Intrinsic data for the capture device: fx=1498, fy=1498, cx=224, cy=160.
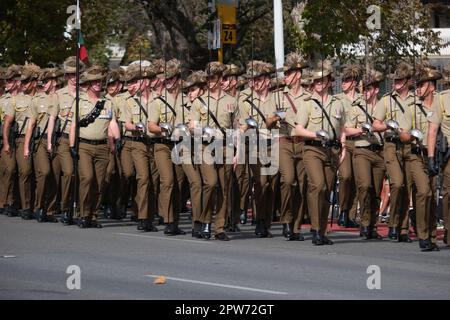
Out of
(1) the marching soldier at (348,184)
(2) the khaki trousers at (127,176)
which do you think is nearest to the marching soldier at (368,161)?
(1) the marching soldier at (348,184)

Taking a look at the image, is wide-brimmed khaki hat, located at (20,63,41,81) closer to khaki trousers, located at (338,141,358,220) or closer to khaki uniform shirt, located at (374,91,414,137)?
khaki trousers, located at (338,141,358,220)

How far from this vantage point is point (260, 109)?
20.5m

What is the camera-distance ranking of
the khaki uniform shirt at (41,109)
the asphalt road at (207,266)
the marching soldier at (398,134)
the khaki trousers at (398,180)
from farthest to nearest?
1. the khaki uniform shirt at (41,109)
2. the khaki trousers at (398,180)
3. the marching soldier at (398,134)
4. the asphalt road at (207,266)

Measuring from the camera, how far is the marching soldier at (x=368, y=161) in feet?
65.2

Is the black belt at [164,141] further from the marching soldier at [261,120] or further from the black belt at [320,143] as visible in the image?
the black belt at [320,143]

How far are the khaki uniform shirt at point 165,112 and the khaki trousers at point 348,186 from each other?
2.66m

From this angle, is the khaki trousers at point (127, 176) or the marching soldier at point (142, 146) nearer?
the marching soldier at point (142, 146)

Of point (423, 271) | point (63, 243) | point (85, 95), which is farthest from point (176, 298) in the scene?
point (85, 95)

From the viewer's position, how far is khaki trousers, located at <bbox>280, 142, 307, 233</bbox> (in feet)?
63.9

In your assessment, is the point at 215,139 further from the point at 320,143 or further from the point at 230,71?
the point at 320,143

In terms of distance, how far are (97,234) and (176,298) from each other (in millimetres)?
7141

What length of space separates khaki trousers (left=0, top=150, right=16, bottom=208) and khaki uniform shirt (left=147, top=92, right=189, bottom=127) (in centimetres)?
428

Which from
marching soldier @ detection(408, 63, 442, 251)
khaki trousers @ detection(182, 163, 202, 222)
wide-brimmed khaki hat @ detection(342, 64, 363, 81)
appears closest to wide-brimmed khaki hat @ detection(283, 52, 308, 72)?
wide-brimmed khaki hat @ detection(342, 64, 363, 81)
